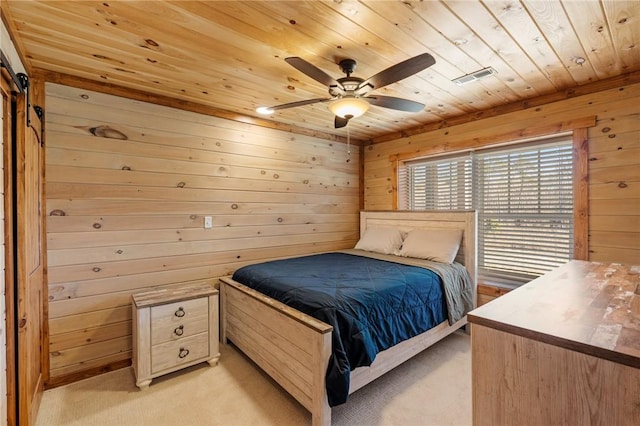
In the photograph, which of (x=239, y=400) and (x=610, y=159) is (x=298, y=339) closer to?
(x=239, y=400)

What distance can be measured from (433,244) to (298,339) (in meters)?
1.85

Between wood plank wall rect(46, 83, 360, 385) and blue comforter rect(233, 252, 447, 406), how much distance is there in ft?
1.87

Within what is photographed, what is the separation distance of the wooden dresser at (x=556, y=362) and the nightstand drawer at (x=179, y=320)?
2106 mm

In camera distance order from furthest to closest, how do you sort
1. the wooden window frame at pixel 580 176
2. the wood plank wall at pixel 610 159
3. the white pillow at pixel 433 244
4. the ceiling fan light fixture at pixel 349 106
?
the white pillow at pixel 433 244, the wooden window frame at pixel 580 176, the wood plank wall at pixel 610 159, the ceiling fan light fixture at pixel 349 106

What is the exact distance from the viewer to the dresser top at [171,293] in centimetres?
230

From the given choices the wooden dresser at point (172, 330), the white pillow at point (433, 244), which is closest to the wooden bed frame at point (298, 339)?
the white pillow at point (433, 244)

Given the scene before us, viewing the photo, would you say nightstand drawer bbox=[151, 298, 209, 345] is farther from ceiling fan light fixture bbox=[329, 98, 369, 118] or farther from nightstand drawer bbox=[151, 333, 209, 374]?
ceiling fan light fixture bbox=[329, 98, 369, 118]

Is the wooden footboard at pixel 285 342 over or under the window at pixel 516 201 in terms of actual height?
under

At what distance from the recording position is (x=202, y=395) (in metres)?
2.14

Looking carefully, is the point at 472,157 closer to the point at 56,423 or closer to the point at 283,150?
the point at 283,150

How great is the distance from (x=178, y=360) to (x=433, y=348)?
2205 millimetres

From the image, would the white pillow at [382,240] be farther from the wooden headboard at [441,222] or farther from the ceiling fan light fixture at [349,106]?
the ceiling fan light fixture at [349,106]

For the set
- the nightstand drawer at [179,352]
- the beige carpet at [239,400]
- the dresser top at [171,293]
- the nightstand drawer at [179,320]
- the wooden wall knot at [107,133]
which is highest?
the wooden wall knot at [107,133]

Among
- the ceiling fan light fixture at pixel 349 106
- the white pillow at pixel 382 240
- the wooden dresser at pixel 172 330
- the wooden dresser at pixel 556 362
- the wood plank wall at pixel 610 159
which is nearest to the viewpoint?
the wooden dresser at pixel 556 362
